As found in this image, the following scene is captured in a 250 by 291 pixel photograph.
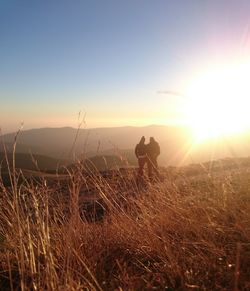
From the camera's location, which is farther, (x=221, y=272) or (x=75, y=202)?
(x=75, y=202)

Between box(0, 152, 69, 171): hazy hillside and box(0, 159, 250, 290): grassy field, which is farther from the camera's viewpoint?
box(0, 152, 69, 171): hazy hillside

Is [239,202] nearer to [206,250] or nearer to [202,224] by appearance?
[202,224]

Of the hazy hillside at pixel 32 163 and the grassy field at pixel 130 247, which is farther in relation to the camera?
the hazy hillside at pixel 32 163

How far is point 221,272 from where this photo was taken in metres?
2.65

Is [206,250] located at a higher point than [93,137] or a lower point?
lower

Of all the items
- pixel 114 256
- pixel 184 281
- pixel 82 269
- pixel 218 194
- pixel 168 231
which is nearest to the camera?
pixel 184 281

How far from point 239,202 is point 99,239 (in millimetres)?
1398

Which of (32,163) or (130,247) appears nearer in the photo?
(130,247)

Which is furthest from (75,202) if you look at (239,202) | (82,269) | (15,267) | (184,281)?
(239,202)

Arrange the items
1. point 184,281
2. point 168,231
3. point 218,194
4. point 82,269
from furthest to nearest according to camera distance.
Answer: point 218,194 < point 168,231 < point 82,269 < point 184,281

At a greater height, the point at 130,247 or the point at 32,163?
the point at 32,163

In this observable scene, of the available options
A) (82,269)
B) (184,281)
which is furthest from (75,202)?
(184,281)

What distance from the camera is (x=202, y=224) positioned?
11.1 feet

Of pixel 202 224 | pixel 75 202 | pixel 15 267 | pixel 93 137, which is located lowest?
pixel 15 267
